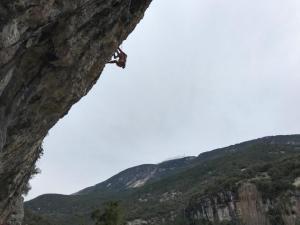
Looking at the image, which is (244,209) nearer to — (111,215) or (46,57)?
(111,215)

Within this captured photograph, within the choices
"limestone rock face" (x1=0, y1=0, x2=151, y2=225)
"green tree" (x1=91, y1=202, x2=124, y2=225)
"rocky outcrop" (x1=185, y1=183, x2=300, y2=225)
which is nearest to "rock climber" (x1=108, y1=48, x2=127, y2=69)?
"limestone rock face" (x1=0, y1=0, x2=151, y2=225)

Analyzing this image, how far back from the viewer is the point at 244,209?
106 metres

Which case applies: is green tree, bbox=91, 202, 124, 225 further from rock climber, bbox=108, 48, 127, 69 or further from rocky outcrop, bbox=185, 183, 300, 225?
rocky outcrop, bbox=185, 183, 300, 225

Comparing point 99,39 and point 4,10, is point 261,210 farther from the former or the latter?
point 4,10

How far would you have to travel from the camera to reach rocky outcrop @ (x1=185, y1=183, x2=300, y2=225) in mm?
97562

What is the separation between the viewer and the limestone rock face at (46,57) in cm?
1516

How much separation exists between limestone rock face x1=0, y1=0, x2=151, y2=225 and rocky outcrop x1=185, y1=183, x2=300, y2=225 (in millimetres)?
77196

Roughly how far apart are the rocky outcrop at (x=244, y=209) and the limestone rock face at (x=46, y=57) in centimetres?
7720

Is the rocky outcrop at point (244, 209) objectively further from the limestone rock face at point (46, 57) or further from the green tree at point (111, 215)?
the limestone rock face at point (46, 57)

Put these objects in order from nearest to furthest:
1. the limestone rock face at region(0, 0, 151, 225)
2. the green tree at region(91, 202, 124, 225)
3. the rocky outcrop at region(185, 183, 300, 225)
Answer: the limestone rock face at region(0, 0, 151, 225) → the green tree at region(91, 202, 124, 225) → the rocky outcrop at region(185, 183, 300, 225)

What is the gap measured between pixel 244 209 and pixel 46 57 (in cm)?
9418

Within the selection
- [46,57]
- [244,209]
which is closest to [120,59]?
[46,57]

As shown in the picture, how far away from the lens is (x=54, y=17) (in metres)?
16.3

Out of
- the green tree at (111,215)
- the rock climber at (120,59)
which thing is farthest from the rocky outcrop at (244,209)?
the rock climber at (120,59)
